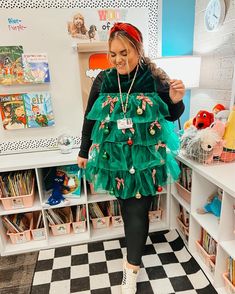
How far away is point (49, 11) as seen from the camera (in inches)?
65.4

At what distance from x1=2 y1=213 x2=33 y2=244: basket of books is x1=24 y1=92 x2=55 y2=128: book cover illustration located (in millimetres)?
684

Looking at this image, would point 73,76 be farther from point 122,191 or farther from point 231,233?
point 231,233

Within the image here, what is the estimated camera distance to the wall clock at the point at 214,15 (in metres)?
1.57

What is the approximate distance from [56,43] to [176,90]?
0.99m

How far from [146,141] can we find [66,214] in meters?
1.04

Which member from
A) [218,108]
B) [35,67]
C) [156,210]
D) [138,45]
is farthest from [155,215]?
[35,67]

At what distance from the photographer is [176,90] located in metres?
1.17

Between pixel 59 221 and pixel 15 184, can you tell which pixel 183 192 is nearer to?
pixel 59 221

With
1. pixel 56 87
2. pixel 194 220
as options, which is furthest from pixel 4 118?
pixel 194 220

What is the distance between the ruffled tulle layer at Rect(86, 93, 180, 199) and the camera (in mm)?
1175

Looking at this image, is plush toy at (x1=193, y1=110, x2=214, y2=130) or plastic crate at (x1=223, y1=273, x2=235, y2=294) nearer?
plastic crate at (x1=223, y1=273, x2=235, y2=294)

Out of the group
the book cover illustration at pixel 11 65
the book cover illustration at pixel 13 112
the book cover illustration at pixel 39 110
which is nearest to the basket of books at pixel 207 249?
the book cover illustration at pixel 39 110

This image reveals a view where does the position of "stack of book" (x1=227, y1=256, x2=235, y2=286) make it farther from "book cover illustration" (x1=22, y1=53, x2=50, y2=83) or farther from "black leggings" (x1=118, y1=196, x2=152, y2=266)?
"book cover illustration" (x1=22, y1=53, x2=50, y2=83)

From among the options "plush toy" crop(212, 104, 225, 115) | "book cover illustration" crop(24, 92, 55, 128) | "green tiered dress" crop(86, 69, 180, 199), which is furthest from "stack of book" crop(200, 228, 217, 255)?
"book cover illustration" crop(24, 92, 55, 128)
